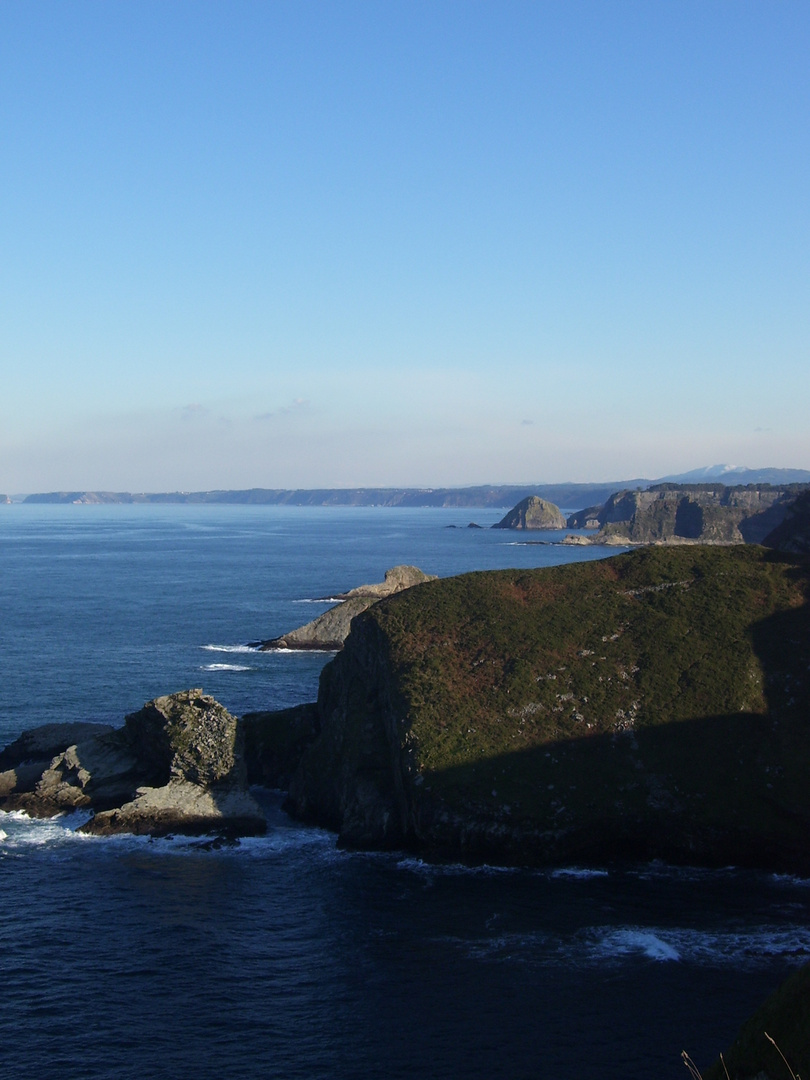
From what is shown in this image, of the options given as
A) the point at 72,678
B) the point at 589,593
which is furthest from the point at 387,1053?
the point at 72,678

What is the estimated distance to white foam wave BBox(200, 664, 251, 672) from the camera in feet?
283

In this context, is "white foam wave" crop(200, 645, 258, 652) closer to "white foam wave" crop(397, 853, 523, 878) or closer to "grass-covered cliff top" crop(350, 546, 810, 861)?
"grass-covered cliff top" crop(350, 546, 810, 861)

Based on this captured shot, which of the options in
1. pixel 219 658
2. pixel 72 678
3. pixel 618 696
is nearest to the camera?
pixel 618 696

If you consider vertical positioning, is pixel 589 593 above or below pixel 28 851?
above

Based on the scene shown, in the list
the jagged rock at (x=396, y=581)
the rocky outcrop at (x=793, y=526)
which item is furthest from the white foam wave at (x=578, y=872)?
the jagged rock at (x=396, y=581)

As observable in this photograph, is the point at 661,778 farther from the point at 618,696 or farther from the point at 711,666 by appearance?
the point at 711,666

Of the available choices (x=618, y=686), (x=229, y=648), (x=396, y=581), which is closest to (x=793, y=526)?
(x=396, y=581)

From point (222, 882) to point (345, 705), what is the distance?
1579 centimetres

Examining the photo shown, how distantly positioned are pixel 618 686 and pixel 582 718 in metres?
3.46

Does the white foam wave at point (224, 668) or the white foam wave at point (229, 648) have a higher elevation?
the white foam wave at point (229, 648)

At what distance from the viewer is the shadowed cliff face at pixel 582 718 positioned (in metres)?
47.1

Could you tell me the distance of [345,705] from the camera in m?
57.8

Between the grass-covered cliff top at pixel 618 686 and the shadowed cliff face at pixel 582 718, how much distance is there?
0.11m

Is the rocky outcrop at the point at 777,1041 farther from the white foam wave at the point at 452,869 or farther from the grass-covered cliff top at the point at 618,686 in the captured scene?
the grass-covered cliff top at the point at 618,686
